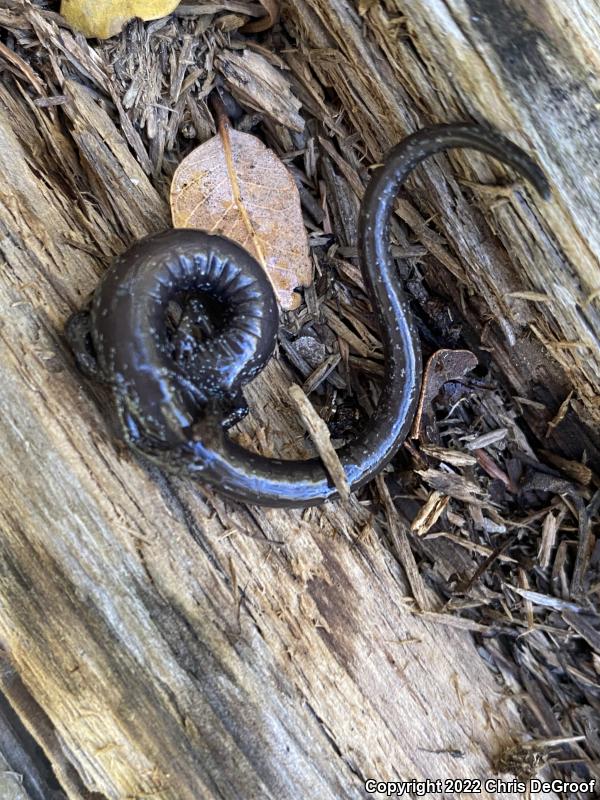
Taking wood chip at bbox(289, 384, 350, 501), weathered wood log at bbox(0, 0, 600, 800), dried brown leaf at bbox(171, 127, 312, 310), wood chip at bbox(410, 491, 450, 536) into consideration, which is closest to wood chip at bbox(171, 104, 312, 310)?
dried brown leaf at bbox(171, 127, 312, 310)

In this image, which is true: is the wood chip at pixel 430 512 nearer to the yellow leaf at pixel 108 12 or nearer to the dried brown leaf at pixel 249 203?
the dried brown leaf at pixel 249 203

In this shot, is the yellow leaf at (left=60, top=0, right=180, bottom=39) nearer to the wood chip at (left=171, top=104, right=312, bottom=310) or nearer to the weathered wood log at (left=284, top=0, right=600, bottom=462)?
the wood chip at (left=171, top=104, right=312, bottom=310)

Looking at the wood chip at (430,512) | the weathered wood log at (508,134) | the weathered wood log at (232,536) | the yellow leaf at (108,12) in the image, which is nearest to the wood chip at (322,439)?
the weathered wood log at (232,536)

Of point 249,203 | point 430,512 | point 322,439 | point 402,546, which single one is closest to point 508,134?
point 249,203

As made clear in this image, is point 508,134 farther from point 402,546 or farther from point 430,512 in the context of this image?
point 402,546

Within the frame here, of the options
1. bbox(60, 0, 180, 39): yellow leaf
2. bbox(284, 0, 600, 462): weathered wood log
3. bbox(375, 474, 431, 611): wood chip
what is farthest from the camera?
bbox(375, 474, 431, 611): wood chip
